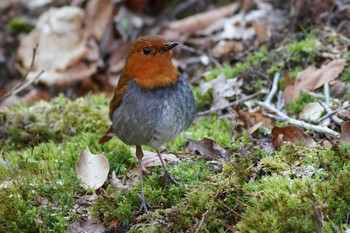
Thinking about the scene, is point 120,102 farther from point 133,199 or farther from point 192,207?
point 192,207


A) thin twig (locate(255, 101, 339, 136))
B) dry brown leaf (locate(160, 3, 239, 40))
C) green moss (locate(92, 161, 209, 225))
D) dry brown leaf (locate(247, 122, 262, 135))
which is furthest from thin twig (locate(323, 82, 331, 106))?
dry brown leaf (locate(160, 3, 239, 40))

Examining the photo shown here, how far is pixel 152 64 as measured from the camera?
3754mm

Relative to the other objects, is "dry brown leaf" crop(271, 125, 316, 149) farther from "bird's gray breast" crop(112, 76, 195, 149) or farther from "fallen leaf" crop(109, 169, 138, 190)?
"fallen leaf" crop(109, 169, 138, 190)

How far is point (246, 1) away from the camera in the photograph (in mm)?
7301

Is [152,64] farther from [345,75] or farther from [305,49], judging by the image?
[305,49]

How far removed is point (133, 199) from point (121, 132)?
451 mm

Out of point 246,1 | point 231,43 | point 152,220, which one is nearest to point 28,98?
point 231,43

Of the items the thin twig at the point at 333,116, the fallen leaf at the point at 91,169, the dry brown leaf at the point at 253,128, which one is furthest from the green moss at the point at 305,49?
Result: the fallen leaf at the point at 91,169

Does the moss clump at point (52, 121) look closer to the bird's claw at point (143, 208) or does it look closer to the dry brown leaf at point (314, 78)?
the bird's claw at point (143, 208)

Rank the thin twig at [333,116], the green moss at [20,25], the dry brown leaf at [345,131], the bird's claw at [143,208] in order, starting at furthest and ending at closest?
the green moss at [20,25] < the thin twig at [333,116] < the dry brown leaf at [345,131] < the bird's claw at [143,208]

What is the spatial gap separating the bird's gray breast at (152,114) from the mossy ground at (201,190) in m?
0.33

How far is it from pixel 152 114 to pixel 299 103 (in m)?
1.60

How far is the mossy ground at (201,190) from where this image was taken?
118 inches

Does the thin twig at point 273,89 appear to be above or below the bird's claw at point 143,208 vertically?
below
